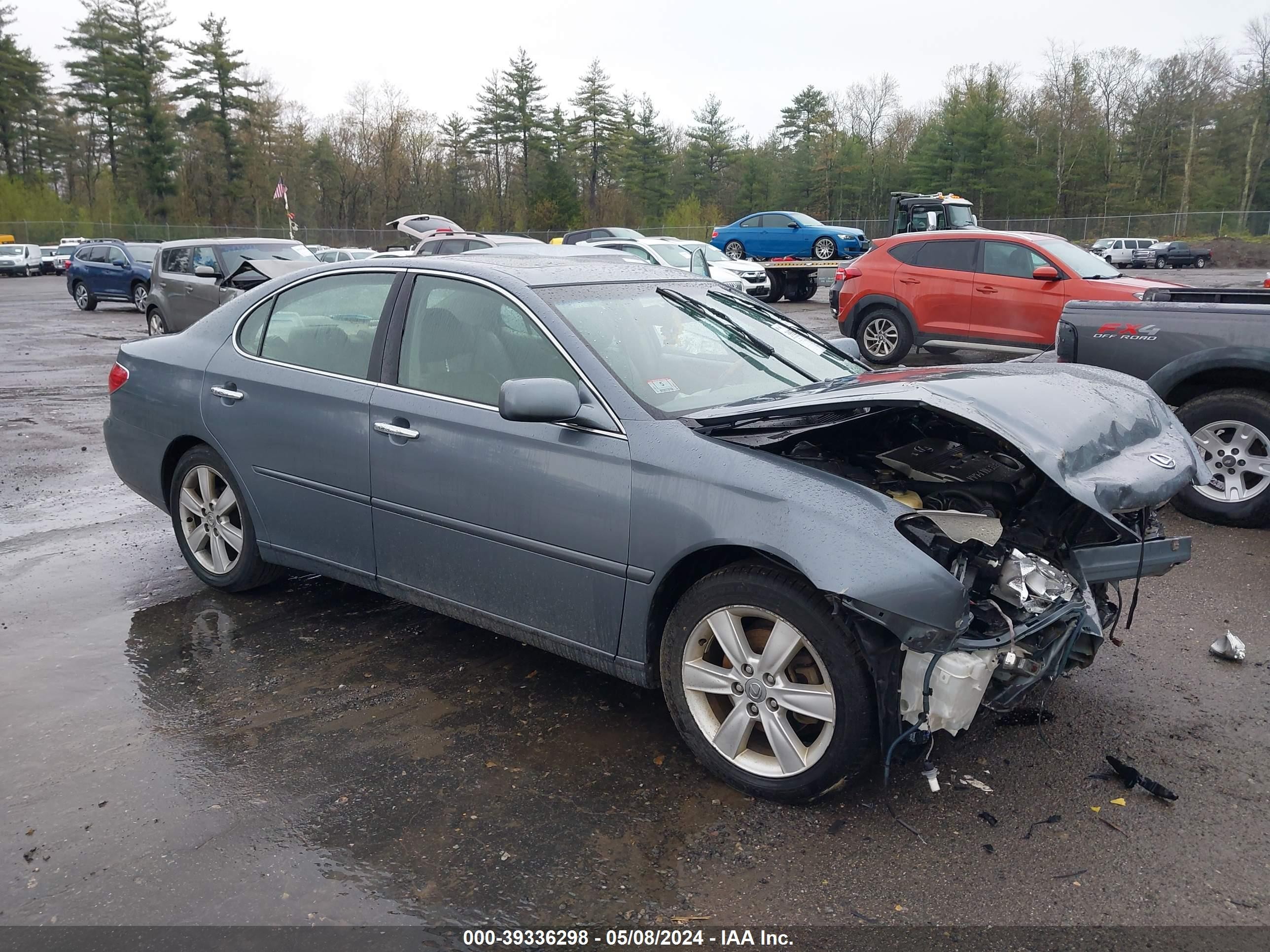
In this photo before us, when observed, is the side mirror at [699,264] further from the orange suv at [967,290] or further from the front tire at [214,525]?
the front tire at [214,525]

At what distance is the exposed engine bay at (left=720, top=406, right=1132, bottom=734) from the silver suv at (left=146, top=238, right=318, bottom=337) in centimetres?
1414

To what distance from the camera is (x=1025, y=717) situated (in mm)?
3773

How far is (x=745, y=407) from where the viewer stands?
137 inches

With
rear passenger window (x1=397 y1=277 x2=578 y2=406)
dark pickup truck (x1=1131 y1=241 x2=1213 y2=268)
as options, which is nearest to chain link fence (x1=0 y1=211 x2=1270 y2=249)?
dark pickup truck (x1=1131 y1=241 x2=1213 y2=268)

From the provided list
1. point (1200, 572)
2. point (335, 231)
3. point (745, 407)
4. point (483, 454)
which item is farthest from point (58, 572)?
point (335, 231)

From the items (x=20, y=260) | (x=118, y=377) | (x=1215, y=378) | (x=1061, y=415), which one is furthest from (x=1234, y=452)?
(x=20, y=260)

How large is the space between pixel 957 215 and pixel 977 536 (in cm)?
2543

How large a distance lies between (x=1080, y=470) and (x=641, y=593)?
1.47 m

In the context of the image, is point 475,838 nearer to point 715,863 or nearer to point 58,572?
point 715,863

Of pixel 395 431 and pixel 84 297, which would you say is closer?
pixel 395 431

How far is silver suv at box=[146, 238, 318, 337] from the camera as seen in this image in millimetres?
16109

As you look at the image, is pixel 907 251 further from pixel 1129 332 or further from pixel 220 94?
pixel 220 94

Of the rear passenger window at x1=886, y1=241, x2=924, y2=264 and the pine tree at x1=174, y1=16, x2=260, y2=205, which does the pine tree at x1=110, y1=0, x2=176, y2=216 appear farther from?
the rear passenger window at x1=886, y1=241, x2=924, y2=264

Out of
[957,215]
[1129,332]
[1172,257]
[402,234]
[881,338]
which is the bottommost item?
[881,338]
